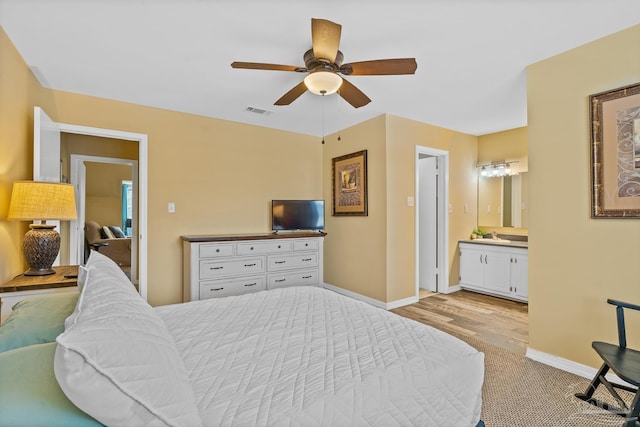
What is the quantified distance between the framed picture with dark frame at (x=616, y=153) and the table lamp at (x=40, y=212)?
12.7 feet

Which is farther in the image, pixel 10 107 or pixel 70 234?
pixel 70 234

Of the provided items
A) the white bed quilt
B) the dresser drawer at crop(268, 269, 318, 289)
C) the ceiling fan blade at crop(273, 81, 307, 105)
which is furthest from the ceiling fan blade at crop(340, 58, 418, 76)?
the dresser drawer at crop(268, 269, 318, 289)

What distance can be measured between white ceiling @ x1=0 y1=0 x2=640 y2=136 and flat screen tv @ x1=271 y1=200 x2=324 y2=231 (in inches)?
59.8

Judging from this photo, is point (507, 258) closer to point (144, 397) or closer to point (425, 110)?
point (425, 110)

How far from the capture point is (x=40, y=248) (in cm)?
230

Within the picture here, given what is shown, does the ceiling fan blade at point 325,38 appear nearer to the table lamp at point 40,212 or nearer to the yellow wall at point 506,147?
the table lamp at point 40,212

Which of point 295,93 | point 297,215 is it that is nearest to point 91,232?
point 297,215

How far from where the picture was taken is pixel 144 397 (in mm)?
793

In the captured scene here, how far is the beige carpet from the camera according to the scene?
1813 mm

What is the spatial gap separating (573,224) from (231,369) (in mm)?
2622

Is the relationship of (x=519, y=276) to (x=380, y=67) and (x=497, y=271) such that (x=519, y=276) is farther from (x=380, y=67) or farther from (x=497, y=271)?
(x=380, y=67)

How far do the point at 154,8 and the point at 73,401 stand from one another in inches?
84.9

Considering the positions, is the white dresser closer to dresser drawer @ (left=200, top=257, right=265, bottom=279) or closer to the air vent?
dresser drawer @ (left=200, top=257, right=265, bottom=279)

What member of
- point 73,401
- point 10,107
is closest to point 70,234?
point 10,107
